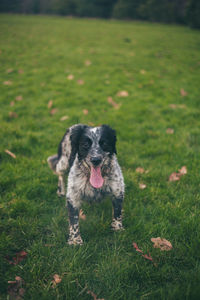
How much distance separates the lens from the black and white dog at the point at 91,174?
2.34m

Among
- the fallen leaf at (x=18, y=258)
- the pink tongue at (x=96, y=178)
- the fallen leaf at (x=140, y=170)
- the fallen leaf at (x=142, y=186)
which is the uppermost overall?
the pink tongue at (x=96, y=178)

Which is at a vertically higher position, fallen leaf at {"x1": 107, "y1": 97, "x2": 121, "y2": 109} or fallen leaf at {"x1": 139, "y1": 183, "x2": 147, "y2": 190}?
fallen leaf at {"x1": 107, "y1": 97, "x2": 121, "y2": 109}

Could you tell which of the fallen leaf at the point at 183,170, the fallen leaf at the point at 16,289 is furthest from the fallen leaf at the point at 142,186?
the fallen leaf at the point at 16,289

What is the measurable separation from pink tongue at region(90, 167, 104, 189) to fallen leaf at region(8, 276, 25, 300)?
115 cm

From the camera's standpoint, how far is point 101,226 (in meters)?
2.55

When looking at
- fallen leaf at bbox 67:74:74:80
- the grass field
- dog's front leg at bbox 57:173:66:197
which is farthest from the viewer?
fallen leaf at bbox 67:74:74:80

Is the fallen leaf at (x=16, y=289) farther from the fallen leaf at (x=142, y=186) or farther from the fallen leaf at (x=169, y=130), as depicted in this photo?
the fallen leaf at (x=169, y=130)

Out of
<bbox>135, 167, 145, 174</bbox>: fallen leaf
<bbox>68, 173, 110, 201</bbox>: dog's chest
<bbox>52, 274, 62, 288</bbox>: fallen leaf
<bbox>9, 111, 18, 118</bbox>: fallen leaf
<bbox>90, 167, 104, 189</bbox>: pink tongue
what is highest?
<bbox>90, 167, 104, 189</bbox>: pink tongue

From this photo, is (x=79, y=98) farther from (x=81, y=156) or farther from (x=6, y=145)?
(x=81, y=156)

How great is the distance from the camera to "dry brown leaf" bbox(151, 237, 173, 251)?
2.27 metres

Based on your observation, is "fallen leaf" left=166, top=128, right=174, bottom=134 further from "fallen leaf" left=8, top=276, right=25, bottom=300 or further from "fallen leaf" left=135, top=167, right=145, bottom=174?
"fallen leaf" left=8, top=276, right=25, bottom=300

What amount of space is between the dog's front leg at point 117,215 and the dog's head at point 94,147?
0.38 m

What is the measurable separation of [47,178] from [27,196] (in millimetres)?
437

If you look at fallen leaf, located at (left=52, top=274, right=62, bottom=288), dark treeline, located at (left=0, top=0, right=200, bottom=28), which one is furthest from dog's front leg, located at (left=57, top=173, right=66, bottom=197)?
dark treeline, located at (left=0, top=0, right=200, bottom=28)
